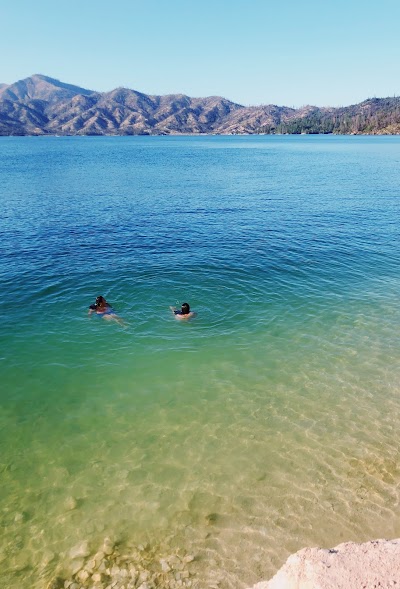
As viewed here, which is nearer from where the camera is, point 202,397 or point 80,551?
point 80,551

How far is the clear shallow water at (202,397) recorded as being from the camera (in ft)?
39.2

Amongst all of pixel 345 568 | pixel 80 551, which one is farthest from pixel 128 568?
pixel 345 568

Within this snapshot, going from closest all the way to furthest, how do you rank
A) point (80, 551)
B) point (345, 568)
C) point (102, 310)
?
point (345, 568), point (80, 551), point (102, 310)

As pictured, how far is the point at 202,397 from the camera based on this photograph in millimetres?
17969

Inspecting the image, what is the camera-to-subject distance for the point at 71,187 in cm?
7212

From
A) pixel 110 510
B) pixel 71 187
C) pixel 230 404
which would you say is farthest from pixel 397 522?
pixel 71 187

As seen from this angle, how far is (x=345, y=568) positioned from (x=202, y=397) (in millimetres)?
10232

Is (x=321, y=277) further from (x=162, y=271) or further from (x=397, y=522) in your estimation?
(x=397, y=522)

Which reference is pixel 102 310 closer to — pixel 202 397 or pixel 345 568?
pixel 202 397

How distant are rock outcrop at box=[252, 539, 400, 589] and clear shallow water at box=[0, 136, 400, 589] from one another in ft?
7.48

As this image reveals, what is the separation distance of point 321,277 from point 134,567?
25863mm

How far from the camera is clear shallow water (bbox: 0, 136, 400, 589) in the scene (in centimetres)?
1194

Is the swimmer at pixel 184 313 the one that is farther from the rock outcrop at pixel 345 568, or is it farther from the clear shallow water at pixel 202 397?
the rock outcrop at pixel 345 568

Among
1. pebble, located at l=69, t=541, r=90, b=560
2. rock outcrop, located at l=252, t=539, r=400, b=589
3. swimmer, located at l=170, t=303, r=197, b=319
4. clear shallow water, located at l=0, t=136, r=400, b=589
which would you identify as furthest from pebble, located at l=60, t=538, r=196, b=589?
swimmer, located at l=170, t=303, r=197, b=319
